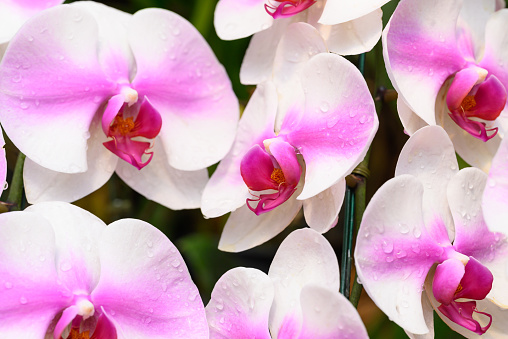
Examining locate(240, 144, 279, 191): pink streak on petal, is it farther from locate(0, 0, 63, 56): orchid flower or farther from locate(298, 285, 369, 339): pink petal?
locate(0, 0, 63, 56): orchid flower

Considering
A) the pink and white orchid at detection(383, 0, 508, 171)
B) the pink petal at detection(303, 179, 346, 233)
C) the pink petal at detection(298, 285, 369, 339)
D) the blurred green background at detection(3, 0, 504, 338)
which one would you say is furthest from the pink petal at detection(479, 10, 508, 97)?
the pink petal at detection(298, 285, 369, 339)

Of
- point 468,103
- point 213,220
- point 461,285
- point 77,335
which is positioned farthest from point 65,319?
point 213,220

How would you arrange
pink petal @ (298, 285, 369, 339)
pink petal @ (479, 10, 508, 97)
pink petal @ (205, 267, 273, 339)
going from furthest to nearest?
pink petal @ (479, 10, 508, 97)
pink petal @ (205, 267, 273, 339)
pink petal @ (298, 285, 369, 339)

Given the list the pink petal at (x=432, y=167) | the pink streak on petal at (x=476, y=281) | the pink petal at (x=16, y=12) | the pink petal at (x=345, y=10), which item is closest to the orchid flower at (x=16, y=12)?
the pink petal at (x=16, y=12)

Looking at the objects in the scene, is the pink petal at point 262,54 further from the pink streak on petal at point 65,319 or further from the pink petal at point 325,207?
the pink streak on petal at point 65,319

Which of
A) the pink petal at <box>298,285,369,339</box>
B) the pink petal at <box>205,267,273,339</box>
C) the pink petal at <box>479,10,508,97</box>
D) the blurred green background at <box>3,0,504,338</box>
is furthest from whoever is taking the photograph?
the blurred green background at <box>3,0,504,338</box>

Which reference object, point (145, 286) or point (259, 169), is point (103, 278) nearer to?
point (145, 286)
